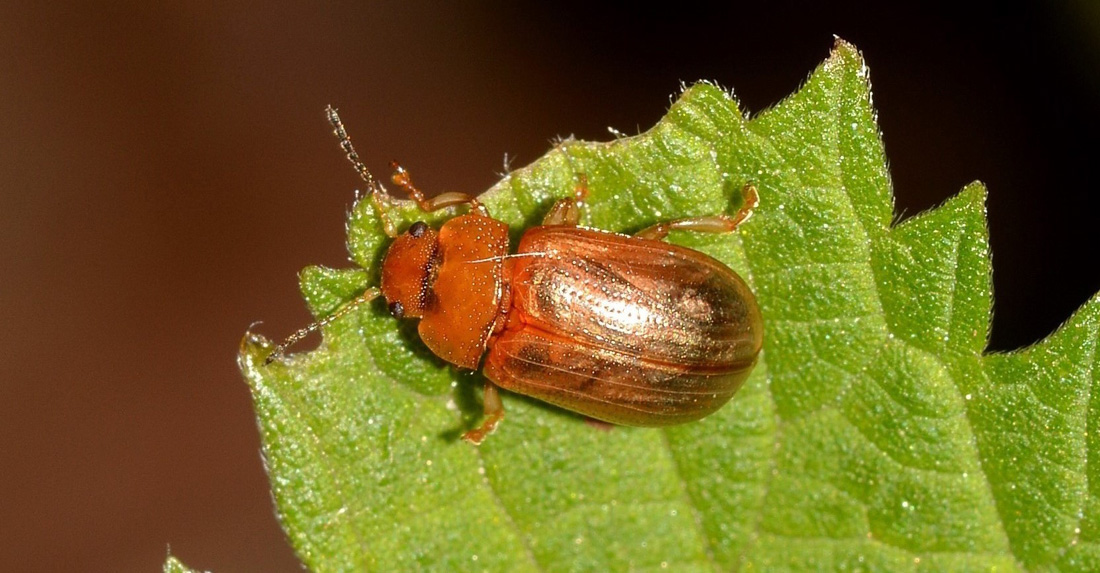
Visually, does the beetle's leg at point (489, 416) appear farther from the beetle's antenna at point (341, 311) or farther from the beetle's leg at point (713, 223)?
the beetle's leg at point (713, 223)

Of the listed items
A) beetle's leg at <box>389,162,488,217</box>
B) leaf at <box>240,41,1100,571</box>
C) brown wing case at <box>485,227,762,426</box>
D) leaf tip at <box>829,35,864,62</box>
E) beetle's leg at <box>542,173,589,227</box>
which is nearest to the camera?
leaf tip at <box>829,35,864,62</box>

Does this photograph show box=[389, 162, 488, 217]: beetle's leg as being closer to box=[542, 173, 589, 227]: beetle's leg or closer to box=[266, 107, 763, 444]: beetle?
box=[266, 107, 763, 444]: beetle

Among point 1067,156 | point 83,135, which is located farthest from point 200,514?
point 1067,156

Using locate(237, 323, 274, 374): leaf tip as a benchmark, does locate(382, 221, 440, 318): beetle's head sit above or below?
above

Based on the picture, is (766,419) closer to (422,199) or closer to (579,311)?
(579,311)

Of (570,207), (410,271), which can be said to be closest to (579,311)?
(570,207)

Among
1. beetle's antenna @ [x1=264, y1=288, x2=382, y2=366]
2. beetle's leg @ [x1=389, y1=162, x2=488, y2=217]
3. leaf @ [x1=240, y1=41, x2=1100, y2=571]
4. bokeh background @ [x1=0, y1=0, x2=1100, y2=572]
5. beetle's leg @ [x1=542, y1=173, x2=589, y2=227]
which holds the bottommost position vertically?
leaf @ [x1=240, y1=41, x2=1100, y2=571]

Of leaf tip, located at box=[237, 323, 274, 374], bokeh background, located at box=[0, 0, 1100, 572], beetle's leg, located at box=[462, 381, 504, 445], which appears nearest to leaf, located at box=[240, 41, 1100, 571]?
leaf tip, located at box=[237, 323, 274, 374]
